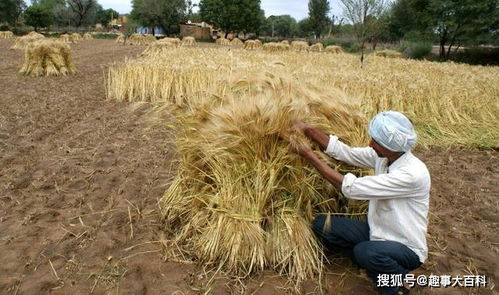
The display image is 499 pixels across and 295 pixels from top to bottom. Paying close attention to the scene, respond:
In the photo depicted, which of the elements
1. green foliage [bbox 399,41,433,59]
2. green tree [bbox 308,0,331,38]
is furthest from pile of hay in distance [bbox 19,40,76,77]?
green tree [bbox 308,0,331,38]

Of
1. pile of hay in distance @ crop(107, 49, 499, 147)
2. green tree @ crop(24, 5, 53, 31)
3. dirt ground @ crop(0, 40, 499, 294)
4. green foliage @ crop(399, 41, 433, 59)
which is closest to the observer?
dirt ground @ crop(0, 40, 499, 294)

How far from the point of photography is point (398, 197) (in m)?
2.22

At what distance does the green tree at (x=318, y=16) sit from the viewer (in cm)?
6156

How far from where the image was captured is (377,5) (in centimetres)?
1200

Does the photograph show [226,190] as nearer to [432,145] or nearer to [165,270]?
[165,270]

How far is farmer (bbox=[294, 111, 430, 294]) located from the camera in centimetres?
217

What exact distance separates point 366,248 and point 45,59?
10.8 m

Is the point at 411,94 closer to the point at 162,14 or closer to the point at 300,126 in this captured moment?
the point at 300,126

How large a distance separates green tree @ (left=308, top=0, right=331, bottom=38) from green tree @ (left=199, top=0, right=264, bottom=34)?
14527mm

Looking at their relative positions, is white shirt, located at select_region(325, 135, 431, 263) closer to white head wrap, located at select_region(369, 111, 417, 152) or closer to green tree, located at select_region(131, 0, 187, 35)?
white head wrap, located at select_region(369, 111, 417, 152)

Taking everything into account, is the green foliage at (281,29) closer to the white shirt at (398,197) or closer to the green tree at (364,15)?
the green tree at (364,15)

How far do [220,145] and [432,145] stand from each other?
461 cm

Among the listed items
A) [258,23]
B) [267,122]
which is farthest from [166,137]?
[258,23]

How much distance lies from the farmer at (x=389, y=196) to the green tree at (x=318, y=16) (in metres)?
63.7
